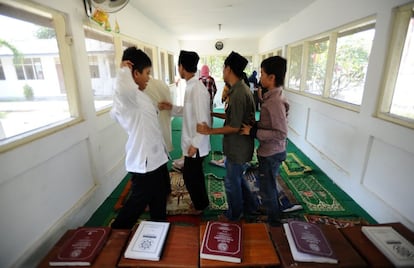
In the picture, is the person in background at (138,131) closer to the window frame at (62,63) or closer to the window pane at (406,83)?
the window frame at (62,63)

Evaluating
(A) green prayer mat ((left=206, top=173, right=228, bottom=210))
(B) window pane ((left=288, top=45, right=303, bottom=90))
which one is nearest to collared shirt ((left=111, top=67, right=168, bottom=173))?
(A) green prayer mat ((left=206, top=173, right=228, bottom=210))

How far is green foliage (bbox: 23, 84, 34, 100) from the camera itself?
164 cm

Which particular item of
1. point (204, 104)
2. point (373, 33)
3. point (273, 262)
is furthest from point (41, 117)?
point (373, 33)

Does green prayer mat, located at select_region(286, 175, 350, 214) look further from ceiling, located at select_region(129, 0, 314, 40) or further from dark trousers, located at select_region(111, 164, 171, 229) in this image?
ceiling, located at select_region(129, 0, 314, 40)

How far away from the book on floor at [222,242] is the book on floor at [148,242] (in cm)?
22

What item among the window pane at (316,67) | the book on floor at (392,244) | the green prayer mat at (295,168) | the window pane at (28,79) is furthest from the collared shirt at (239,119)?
the window pane at (316,67)

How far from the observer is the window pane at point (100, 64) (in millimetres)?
2402

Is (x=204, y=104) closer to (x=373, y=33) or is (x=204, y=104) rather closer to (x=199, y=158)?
(x=199, y=158)

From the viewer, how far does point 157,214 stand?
1.73m

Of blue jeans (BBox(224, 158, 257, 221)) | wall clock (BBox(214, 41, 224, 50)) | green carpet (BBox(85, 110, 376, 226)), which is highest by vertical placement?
wall clock (BBox(214, 41, 224, 50))

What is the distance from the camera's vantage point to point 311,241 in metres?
1.08

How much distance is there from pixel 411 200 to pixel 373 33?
1.73 meters

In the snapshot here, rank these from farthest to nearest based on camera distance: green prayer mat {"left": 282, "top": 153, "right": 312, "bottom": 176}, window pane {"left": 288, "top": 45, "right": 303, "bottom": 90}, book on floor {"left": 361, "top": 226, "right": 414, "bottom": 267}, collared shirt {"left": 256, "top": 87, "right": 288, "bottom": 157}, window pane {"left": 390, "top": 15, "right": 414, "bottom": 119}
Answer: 1. window pane {"left": 288, "top": 45, "right": 303, "bottom": 90}
2. green prayer mat {"left": 282, "top": 153, "right": 312, "bottom": 176}
3. window pane {"left": 390, "top": 15, "right": 414, "bottom": 119}
4. collared shirt {"left": 256, "top": 87, "right": 288, "bottom": 157}
5. book on floor {"left": 361, "top": 226, "right": 414, "bottom": 267}

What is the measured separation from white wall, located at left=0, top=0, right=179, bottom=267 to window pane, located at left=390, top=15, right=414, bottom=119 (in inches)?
117
